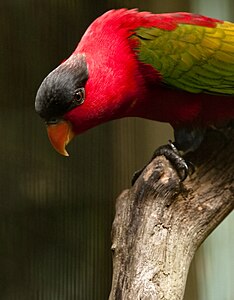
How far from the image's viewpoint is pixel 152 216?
1089 millimetres

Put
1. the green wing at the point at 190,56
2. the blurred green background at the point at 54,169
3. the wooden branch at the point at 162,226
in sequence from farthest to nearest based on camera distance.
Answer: the blurred green background at the point at 54,169
the green wing at the point at 190,56
the wooden branch at the point at 162,226

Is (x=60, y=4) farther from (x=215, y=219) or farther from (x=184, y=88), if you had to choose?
(x=215, y=219)

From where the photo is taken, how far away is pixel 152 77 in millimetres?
1193

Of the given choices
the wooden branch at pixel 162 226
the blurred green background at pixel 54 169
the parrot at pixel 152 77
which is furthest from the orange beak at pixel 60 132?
the blurred green background at pixel 54 169

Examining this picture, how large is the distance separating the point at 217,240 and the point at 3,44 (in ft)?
2.74

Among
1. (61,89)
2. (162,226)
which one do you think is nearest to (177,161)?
(162,226)

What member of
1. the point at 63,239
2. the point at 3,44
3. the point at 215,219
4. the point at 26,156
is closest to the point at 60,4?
the point at 3,44

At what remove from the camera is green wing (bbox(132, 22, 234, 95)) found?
119cm

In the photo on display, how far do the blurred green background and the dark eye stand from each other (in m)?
0.46

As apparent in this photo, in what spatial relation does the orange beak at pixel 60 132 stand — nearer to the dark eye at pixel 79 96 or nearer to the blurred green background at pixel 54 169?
the dark eye at pixel 79 96

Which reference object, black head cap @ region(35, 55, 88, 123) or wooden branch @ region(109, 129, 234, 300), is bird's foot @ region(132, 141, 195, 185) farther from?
black head cap @ region(35, 55, 88, 123)

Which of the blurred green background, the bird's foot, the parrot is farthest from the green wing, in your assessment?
the blurred green background

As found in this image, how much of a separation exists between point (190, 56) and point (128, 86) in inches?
5.8

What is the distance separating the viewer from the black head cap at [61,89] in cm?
106
